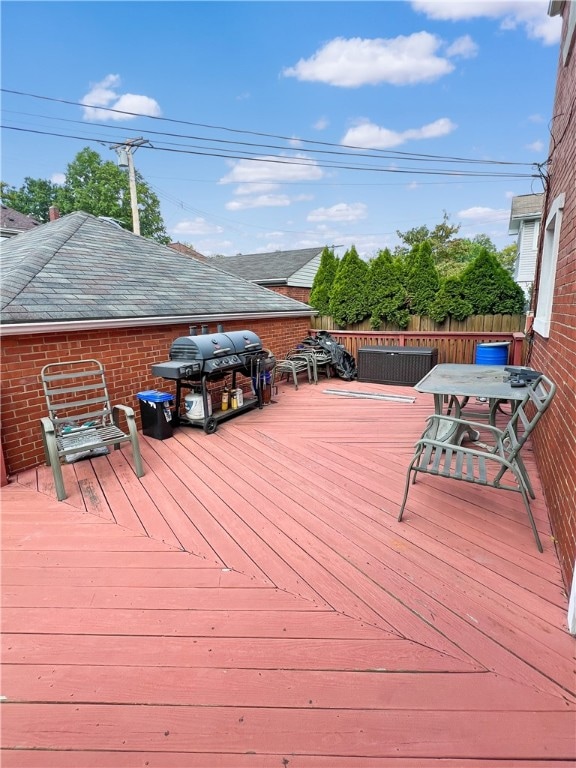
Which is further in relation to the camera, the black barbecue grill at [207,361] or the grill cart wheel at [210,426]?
the grill cart wheel at [210,426]

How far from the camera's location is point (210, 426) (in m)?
4.45

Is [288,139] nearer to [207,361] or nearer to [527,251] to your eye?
[527,251]

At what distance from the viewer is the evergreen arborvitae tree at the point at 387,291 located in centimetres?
794

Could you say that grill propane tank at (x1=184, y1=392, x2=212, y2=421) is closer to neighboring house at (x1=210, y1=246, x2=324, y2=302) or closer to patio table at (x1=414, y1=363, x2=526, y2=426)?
patio table at (x1=414, y1=363, x2=526, y2=426)

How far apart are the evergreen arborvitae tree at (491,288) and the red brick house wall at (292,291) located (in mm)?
8598

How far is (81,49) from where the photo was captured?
8.03 metres

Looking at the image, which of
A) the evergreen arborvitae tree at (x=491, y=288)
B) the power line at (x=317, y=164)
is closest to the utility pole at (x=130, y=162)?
the power line at (x=317, y=164)

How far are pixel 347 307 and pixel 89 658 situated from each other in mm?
7810

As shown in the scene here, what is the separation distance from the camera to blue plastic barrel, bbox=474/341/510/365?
20.5ft

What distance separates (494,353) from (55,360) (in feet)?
20.8

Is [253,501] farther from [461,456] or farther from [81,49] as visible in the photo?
[81,49]

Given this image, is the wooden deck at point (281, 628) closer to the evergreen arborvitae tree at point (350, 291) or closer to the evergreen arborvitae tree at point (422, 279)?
the evergreen arborvitae tree at point (422, 279)

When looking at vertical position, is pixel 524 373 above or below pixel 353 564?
above

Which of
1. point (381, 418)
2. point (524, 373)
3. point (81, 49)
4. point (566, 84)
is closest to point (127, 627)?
point (524, 373)
